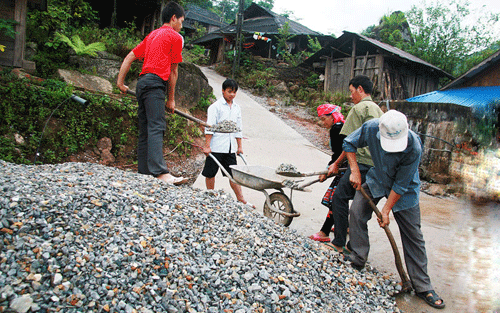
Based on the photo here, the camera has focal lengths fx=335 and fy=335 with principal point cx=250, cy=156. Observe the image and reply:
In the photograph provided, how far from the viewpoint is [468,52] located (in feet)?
57.0

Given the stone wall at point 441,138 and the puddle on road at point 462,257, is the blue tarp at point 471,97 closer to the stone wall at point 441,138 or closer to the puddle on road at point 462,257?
the stone wall at point 441,138

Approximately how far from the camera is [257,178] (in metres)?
3.72

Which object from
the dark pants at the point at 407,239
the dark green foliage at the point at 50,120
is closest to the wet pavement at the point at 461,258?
the dark pants at the point at 407,239

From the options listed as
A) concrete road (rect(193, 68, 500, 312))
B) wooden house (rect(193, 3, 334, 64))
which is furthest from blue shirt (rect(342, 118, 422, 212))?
wooden house (rect(193, 3, 334, 64))

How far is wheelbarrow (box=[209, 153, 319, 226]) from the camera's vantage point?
12.0 ft

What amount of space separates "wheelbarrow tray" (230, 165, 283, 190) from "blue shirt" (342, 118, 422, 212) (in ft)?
3.14

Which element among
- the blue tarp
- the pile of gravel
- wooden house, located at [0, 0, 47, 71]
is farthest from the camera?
the blue tarp

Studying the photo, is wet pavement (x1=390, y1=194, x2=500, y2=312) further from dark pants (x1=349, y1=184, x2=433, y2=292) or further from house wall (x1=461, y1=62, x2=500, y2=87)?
house wall (x1=461, y1=62, x2=500, y2=87)

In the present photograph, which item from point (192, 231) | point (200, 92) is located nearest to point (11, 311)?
point (192, 231)

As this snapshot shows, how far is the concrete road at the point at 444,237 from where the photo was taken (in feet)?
9.80

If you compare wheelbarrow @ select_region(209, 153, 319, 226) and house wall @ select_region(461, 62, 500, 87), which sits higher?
house wall @ select_region(461, 62, 500, 87)

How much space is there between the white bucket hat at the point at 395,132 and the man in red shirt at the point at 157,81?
2174 mm

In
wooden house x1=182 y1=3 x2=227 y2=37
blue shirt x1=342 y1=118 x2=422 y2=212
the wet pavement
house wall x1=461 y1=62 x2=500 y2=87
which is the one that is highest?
wooden house x1=182 y1=3 x2=227 y2=37

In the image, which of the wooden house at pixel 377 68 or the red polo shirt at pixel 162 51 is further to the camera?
the wooden house at pixel 377 68
